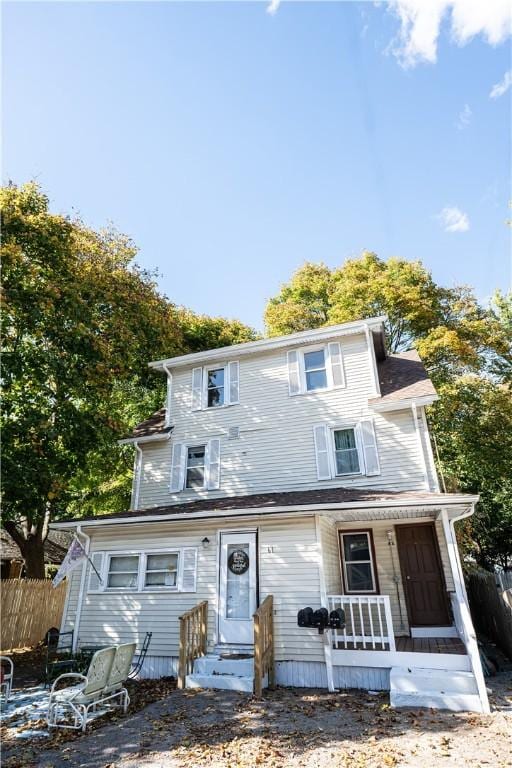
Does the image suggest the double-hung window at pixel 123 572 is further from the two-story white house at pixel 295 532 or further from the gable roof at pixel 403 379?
the gable roof at pixel 403 379

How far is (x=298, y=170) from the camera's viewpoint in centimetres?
1253

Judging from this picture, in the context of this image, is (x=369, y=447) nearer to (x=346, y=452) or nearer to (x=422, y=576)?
(x=346, y=452)

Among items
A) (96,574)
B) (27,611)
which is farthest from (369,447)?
(27,611)

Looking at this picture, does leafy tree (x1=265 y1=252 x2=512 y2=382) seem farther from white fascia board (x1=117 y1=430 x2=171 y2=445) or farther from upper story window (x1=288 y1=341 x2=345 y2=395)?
white fascia board (x1=117 y1=430 x2=171 y2=445)


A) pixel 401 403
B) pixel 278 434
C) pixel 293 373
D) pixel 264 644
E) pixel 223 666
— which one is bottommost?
pixel 223 666

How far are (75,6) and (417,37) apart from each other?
831 cm

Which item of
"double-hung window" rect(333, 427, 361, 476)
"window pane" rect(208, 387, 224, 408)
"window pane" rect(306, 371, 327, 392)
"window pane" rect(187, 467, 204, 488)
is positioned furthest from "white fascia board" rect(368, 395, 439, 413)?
"window pane" rect(187, 467, 204, 488)

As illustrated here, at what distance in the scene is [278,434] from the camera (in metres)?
12.4

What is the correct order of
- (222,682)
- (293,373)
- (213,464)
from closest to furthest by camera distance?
1. (222,682)
2. (213,464)
3. (293,373)

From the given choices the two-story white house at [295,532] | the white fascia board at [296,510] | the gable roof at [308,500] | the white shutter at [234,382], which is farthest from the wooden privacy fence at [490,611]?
the white shutter at [234,382]

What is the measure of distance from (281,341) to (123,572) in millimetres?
8036

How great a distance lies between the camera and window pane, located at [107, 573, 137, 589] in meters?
9.95

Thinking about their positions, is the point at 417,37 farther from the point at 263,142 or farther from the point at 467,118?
the point at 263,142

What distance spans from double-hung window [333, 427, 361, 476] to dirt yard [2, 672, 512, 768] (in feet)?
17.5
